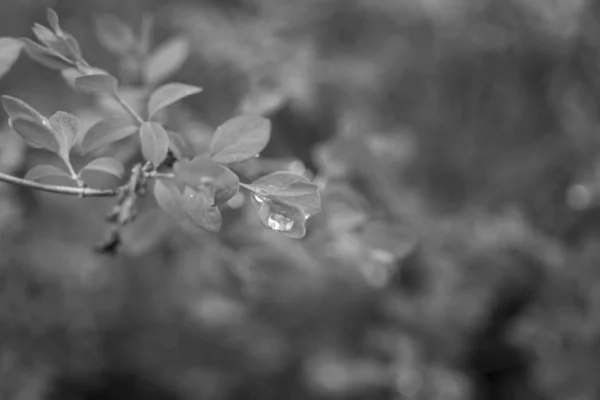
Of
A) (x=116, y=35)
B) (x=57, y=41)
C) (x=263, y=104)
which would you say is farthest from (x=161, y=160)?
(x=116, y=35)

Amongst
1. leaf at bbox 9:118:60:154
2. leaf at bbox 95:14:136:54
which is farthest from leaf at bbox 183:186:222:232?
leaf at bbox 95:14:136:54

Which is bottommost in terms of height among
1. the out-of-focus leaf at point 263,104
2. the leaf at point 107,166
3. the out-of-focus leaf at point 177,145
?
the leaf at point 107,166

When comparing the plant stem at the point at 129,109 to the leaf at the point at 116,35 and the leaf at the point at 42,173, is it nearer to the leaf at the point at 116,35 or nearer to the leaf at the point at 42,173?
the leaf at the point at 42,173

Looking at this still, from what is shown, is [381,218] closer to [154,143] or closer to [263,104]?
[263,104]

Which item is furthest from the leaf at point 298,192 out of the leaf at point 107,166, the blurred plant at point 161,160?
the leaf at point 107,166

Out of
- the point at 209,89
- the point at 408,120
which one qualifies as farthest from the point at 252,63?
the point at 408,120

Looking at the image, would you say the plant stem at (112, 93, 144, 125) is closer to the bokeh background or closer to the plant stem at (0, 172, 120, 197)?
the plant stem at (0, 172, 120, 197)
